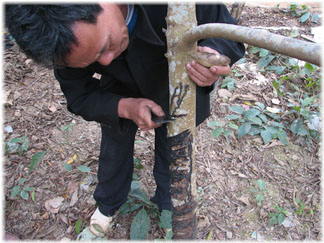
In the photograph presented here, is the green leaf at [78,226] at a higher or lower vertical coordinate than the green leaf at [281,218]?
lower

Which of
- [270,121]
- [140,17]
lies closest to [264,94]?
[270,121]

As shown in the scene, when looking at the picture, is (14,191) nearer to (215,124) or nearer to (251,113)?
(215,124)

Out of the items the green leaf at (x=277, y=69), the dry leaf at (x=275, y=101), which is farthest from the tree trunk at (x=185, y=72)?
the green leaf at (x=277, y=69)

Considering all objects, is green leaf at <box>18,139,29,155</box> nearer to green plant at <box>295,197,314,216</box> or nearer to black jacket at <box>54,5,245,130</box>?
black jacket at <box>54,5,245,130</box>

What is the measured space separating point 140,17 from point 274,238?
167cm

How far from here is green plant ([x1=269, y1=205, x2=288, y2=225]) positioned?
192 centimetres

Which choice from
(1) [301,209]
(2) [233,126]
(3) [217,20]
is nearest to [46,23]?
(3) [217,20]

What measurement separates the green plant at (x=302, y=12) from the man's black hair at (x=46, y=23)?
383 cm

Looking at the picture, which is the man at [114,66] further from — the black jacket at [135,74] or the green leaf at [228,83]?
the green leaf at [228,83]

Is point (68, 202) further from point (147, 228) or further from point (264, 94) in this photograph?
point (264, 94)

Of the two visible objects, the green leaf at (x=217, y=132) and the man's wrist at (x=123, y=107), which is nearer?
the man's wrist at (x=123, y=107)

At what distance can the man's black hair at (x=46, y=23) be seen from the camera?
0.84 metres

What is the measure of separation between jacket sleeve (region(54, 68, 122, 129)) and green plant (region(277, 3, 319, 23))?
3536 millimetres

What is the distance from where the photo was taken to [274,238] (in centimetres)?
187
